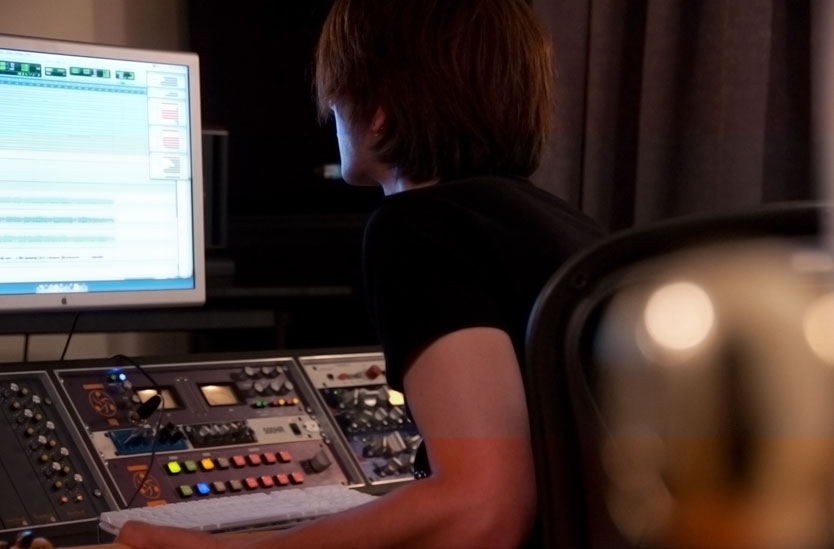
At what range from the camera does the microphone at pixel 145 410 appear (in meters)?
1.40

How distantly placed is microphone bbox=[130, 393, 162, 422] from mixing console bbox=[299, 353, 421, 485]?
0.24 meters

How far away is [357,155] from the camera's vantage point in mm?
1121

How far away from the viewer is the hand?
97 cm

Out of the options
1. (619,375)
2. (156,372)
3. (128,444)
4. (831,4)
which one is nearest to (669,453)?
(619,375)

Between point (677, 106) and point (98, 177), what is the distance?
999 mm

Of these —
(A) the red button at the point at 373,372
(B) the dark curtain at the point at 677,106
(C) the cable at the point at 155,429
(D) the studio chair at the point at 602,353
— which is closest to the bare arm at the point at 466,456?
(D) the studio chair at the point at 602,353

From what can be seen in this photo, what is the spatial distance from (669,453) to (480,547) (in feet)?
0.78

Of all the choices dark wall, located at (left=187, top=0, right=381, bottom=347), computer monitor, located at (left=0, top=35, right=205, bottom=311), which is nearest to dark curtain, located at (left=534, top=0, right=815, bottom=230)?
dark wall, located at (left=187, top=0, right=381, bottom=347)

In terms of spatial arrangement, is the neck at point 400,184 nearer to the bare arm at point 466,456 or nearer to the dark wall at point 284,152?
the bare arm at point 466,456

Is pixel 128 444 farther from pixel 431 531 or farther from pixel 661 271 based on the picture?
pixel 661 271

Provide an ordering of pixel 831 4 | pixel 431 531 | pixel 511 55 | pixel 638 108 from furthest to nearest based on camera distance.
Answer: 1. pixel 638 108
2. pixel 831 4
3. pixel 511 55
4. pixel 431 531

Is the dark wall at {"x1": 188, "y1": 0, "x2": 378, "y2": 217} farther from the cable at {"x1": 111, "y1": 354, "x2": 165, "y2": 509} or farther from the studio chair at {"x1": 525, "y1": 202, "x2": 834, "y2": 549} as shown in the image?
the studio chair at {"x1": 525, "y1": 202, "x2": 834, "y2": 549}

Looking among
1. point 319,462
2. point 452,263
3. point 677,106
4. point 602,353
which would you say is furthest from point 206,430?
point 677,106

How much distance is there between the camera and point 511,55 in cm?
106
